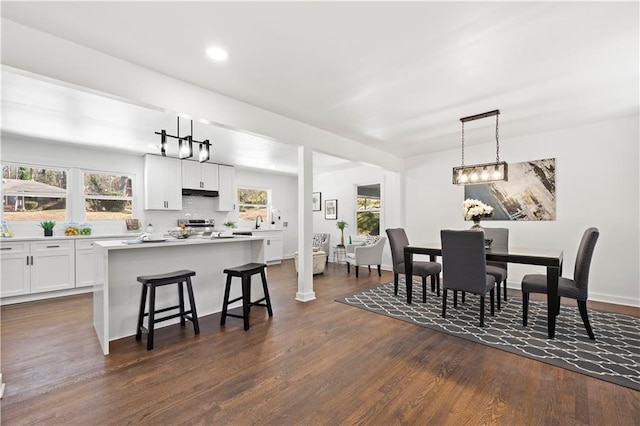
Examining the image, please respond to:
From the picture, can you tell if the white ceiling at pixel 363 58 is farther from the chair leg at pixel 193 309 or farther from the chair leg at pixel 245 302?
the chair leg at pixel 245 302

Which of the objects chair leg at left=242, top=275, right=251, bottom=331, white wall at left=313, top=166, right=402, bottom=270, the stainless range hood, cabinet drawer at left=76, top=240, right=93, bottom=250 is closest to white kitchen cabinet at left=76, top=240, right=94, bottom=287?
cabinet drawer at left=76, top=240, right=93, bottom=250

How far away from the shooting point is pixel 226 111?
10.6 feet

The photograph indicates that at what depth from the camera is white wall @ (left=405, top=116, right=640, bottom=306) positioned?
390cm

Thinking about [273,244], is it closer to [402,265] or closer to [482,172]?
[402,265]

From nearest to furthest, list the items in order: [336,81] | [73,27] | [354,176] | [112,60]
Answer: [73,27]
[112,60]
[336,81]
[354,176]

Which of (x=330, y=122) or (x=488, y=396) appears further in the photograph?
(x=330, y=122)

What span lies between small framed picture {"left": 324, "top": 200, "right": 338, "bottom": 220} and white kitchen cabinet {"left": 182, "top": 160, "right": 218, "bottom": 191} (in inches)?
113

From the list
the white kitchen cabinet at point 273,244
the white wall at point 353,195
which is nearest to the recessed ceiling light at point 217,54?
the white wall at point 353,195

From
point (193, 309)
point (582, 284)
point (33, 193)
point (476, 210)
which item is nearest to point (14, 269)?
point (33, 193)

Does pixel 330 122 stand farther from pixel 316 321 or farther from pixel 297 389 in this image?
pixel 297 389

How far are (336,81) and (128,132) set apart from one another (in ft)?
10.9

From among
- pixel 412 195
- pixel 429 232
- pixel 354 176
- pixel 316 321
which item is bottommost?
pixel 316 321

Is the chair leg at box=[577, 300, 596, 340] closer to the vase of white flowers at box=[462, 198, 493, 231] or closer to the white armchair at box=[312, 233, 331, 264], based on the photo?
the vase of white flowers at box=[462, 198, 493, 231]

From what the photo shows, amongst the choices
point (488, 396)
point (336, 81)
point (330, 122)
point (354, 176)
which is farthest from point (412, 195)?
point (488, 396)
